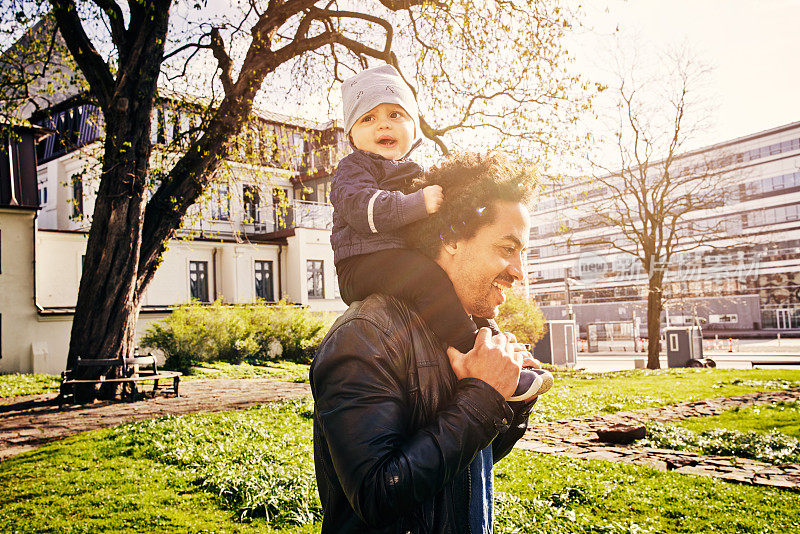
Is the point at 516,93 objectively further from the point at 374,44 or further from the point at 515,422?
the point at 515,422

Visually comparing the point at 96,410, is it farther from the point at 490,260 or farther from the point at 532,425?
the point at 490,260

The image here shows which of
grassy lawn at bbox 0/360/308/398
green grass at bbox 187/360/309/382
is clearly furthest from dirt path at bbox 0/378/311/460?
green grass at bbox 187/360/309/382

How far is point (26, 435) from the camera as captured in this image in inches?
357

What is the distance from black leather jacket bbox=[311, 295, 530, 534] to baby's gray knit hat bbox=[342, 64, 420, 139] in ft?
3.53

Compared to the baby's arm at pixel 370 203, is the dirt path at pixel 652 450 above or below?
below

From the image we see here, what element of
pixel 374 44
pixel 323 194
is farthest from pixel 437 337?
pixel 323 194

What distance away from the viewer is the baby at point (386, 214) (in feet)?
7.04

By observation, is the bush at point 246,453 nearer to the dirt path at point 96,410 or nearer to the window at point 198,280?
the dirt path at point 96,410

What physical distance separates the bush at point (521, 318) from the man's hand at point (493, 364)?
2661cm

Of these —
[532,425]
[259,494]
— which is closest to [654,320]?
[532,425]

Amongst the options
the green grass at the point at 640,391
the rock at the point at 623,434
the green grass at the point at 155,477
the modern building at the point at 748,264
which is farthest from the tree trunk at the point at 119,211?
the modern building at the point at 748,264

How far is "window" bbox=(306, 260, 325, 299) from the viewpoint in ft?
115

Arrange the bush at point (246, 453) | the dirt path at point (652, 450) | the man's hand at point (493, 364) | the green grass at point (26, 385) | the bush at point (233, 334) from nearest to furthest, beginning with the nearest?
the man's hand at point (493, 364) < the bush at point (246, 453) < the dirt path at point (652, 450) < the green grass at point (26, 385) < the bush at point (233, 334)

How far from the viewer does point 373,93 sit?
2.71 m
